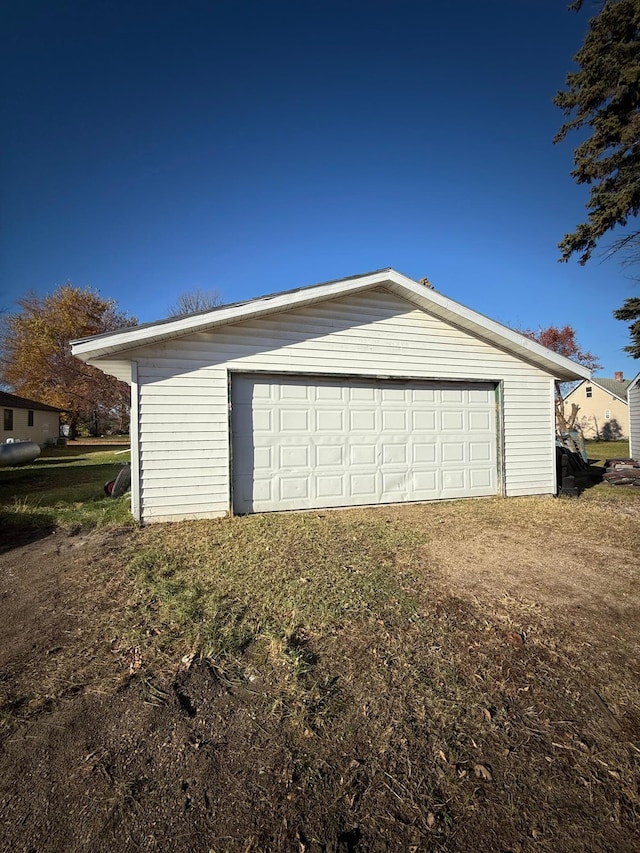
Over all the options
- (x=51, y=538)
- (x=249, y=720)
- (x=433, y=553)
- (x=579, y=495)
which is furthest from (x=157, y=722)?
(x=579, y=495)

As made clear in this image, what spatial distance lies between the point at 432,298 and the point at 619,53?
32.4 ft

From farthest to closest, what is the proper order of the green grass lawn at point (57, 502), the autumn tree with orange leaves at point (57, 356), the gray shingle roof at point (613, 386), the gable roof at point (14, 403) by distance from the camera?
the gray shingle roof at point (613, 386) < the autumn tree with orange leaves at point (57, 356) < the gable roof at point (14, 403) < the green grass lawn at point (57, 502)

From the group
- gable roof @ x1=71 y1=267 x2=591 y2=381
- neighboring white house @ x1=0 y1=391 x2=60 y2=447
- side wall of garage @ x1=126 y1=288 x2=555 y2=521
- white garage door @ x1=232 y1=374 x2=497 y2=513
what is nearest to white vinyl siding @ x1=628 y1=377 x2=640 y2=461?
gable roof @ x1=71 y1=267 x2=591 y2=381

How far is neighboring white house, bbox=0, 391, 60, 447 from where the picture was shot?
21641 millimetres

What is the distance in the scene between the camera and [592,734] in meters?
1.91

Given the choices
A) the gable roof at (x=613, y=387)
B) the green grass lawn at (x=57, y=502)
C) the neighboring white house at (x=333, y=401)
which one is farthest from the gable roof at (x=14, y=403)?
Result: the gable roof at (x=613, y=387)

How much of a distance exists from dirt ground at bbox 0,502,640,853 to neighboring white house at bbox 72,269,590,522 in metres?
3.58

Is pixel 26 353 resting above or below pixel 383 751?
above

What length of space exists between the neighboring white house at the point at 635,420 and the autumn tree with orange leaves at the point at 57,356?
3107 centimetres

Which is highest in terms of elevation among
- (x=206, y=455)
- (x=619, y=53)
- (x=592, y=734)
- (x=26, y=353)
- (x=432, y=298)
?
(x=619, y=53)

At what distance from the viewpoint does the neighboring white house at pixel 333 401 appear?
6145 mm

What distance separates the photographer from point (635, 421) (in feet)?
52.9

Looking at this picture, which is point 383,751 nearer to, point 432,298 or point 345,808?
point 345,808

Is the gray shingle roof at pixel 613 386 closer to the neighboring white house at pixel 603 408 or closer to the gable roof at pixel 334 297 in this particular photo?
the neighboring white house at pixel 603 408
